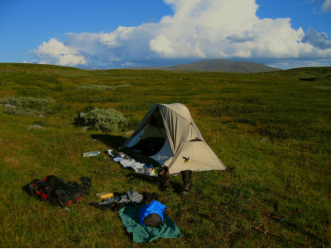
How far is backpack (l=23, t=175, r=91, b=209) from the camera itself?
16.9 feet

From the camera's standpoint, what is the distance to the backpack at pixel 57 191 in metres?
5.14

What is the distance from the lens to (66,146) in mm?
9227

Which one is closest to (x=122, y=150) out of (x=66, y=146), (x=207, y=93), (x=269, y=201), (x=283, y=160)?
(x=66, y=146)

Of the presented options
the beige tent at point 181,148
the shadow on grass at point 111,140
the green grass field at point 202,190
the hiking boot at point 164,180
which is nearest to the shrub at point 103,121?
the green grass field at point 202,190

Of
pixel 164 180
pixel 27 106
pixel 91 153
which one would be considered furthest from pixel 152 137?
pixel 27 106

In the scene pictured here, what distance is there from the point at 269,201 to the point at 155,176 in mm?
3482

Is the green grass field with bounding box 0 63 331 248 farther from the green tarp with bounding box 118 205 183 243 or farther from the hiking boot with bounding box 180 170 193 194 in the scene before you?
the hiking boot with bounding box 180 170 193 194

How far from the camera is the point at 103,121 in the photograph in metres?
13.0

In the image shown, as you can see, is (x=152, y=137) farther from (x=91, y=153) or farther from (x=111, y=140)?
(x=91, y=153)

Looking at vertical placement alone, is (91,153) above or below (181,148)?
below

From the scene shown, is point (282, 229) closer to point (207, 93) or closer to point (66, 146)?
point (66, 146)

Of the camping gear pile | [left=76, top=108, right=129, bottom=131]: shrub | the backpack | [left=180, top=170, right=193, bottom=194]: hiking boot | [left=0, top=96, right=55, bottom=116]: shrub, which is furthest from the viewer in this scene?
[left=0, top=96, right=55, bottom=116]: shrub

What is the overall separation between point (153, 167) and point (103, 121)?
6767mm

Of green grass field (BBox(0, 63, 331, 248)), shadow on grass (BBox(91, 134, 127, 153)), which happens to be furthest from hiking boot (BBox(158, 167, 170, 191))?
shadow on grass (BBox(91, 134, 127, 153))
